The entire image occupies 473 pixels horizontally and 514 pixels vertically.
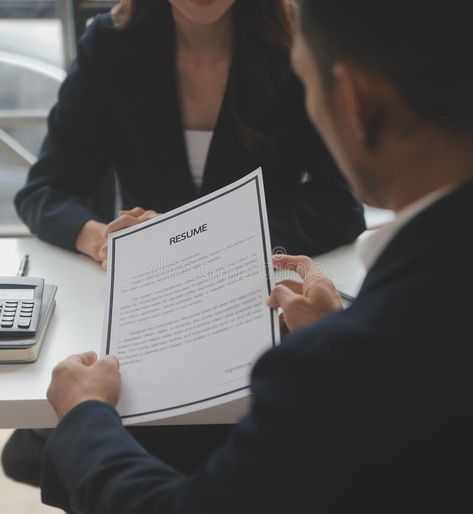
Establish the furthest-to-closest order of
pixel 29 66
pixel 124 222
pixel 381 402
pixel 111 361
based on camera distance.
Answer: pixel 29 66
pixel 124 222
pixel 111 361
pixel 381 402

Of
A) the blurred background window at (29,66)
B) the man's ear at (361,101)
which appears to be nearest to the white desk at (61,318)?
the man's ear at (361,101)

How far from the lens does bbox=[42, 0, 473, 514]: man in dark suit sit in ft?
1.90

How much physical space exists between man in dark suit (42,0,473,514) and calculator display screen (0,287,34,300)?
0.52m

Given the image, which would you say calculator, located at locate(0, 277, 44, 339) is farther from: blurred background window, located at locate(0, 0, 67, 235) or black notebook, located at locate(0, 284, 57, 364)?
blurred background window, located at locate(0, 0, 67, 235)

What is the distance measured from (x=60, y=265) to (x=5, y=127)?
52.8 inches

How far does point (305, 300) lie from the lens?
3.28ft

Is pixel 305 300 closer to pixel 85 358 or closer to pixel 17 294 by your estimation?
pixel 85 358

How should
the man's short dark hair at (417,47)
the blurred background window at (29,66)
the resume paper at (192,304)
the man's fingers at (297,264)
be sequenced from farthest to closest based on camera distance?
1. the blurred background window at (29,66)
2. the man's fingers at (297,264)
3. the resume paper at (192,304)
4. the man's short dark hair at (417,47)

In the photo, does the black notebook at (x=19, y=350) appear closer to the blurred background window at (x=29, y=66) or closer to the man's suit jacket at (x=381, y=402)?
the man's suit jacket at (x=381, y=402)

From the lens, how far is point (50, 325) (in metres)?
1.12

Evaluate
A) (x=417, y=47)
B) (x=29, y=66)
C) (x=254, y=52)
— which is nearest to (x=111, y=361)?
(x=417, y=47)

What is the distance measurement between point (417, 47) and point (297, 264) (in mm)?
594

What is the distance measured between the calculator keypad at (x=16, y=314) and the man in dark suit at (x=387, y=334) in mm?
447

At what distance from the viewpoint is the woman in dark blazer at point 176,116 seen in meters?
1.53
